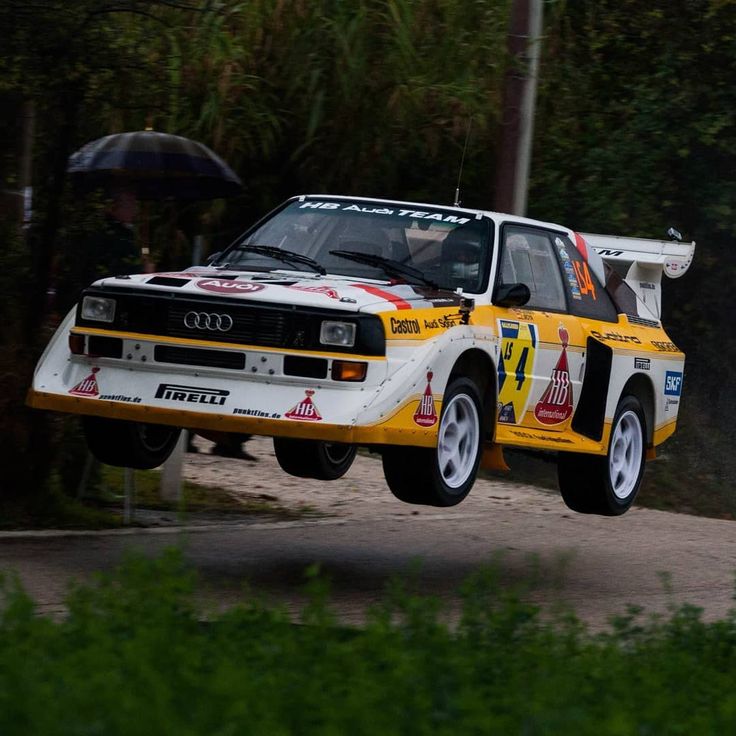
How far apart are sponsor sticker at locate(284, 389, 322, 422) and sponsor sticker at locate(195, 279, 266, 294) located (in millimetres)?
680

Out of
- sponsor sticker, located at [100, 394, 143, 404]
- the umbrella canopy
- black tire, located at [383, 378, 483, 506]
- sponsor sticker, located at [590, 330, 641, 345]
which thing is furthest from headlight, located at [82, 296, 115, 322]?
sponsor sticker, located at [590, 330, 641, 345]

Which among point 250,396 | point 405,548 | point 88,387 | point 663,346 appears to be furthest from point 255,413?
point 663,346

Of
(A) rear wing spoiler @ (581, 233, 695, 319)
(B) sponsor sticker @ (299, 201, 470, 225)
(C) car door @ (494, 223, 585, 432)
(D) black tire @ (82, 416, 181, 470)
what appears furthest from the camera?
(A) rear wing spoiler @ (581, 233, 695, 319)

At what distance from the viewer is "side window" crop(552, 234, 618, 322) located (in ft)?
32.9

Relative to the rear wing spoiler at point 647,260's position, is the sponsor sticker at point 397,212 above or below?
above

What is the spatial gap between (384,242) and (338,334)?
5.00 ft

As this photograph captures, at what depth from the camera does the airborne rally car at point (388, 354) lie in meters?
7.78

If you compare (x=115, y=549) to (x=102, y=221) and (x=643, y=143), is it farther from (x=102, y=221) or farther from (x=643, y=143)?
(x=643, y=143)

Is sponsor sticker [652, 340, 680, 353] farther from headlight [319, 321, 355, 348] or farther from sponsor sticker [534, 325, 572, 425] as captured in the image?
headlight [319, 321, 355, 348]

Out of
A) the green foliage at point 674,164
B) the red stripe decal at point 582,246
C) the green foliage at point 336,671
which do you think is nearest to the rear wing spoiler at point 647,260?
the red stripe decal at point 582,246

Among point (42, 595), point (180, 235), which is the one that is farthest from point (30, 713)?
point (180, 235)

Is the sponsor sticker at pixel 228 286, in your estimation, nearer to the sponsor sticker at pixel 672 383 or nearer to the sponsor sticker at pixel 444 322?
the sponsor sticker at pixel 444 322

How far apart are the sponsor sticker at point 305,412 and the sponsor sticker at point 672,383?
381 centimetres

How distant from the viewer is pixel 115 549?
9.03 m
